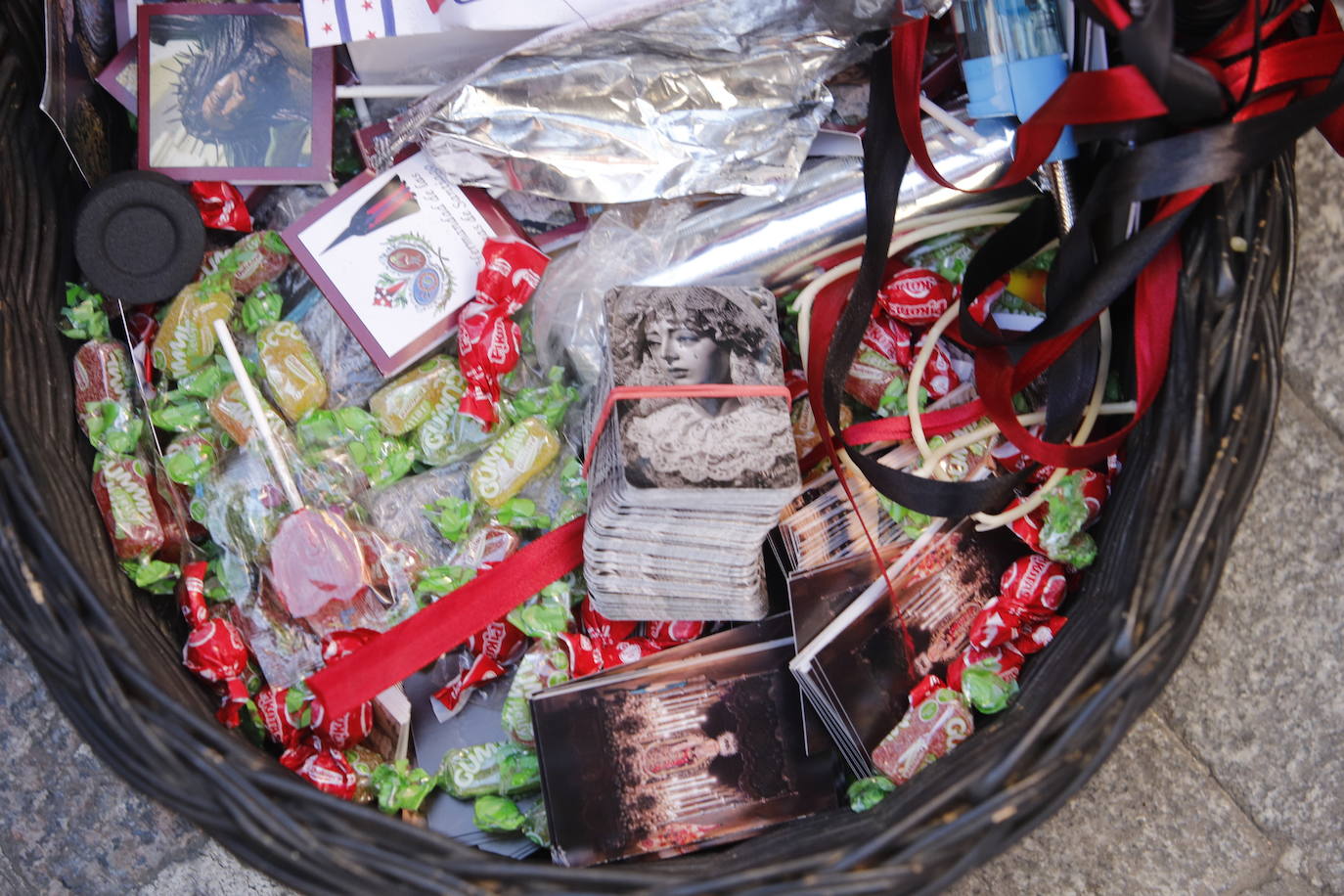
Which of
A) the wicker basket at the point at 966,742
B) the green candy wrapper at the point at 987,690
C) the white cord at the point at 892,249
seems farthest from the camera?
the white cord at the point at 892,249

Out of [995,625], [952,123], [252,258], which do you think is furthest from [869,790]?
[252,258]

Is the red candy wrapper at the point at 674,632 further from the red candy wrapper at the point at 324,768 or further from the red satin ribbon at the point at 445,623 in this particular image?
the red candy wrapper at the point at 324,768

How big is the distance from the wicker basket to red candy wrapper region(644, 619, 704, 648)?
0.83ft

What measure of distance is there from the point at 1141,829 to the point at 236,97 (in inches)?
59.6

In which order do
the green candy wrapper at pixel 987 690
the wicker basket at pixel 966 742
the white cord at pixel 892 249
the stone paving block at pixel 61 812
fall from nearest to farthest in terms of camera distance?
1. the wicker basket at pixel 966 742
2. the green candy wrapper at pixel 987 690
3. the white cord at pixel 892 249
4. the stone paving block at pixel 61 812

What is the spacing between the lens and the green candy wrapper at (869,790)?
1180 mm

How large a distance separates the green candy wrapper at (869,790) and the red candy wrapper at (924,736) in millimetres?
12

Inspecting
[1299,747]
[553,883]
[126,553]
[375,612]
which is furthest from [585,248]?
[1299,747]

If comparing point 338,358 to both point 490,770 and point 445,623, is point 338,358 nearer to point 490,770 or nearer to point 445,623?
point 445,623

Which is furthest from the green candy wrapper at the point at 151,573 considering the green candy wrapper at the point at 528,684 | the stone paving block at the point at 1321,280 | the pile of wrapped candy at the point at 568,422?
the stone paving block at the point at 1321,280

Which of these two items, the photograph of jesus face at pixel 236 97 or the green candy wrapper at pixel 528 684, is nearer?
the green candy wrapper at pixel 528 684

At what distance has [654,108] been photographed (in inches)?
51.6

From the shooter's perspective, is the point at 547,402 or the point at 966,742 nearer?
the point at 966,742

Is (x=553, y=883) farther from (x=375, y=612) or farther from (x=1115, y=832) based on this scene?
(x=1115, y=832)
